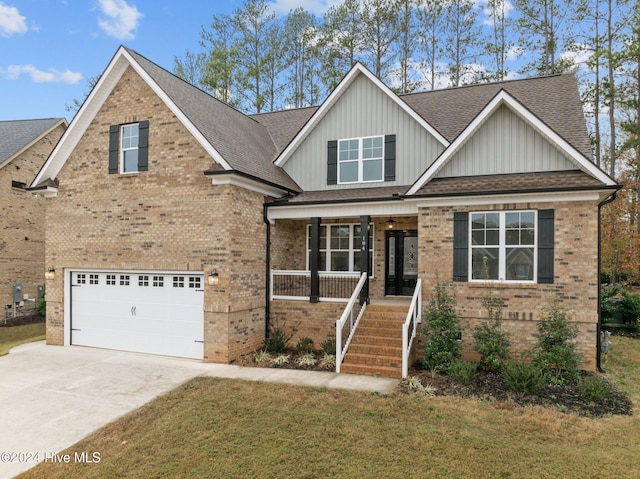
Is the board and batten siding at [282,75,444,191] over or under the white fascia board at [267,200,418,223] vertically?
over

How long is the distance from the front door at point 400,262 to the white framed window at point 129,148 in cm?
800

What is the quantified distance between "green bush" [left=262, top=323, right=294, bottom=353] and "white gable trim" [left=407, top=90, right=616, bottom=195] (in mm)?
5262

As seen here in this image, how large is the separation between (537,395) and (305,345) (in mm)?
5665

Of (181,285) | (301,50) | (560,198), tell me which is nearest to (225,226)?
(181,285)

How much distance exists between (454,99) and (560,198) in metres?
6.62

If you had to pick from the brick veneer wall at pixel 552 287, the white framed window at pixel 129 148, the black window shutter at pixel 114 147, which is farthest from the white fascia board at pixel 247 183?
the brick veneer wall at pixel 552 287

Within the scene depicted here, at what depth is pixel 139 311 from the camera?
11.6 metres

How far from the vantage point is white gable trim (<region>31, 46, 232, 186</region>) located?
421 inches

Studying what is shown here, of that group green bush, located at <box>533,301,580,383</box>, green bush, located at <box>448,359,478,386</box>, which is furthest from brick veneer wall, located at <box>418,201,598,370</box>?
green bush, located at <box>448,359,478,386</box>

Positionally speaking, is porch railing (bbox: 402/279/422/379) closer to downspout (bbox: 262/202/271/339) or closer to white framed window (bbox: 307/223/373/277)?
white framed window (bbox: 307/223/373/277)

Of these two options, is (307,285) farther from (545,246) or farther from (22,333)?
(22,333)

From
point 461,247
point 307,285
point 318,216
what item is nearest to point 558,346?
point 461,247

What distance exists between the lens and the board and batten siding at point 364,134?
40.3 ft

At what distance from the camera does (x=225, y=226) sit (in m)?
10.4
